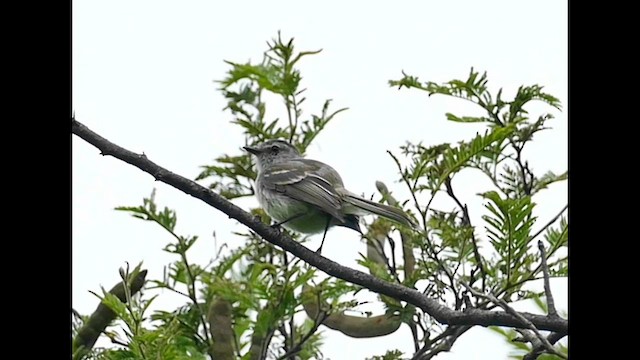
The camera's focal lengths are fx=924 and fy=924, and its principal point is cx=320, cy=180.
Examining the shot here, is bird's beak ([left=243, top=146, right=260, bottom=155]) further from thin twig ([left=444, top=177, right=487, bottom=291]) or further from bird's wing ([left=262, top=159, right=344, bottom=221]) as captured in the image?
thin twig ([left=444, top=177, right=487, bottom=291])

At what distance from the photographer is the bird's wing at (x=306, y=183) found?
4.71 metres

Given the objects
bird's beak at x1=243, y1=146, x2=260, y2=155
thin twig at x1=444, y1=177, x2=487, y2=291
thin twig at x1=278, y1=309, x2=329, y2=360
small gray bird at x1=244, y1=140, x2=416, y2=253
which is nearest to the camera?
thin twig at x1=444, y1=177, x2=487, y2=291

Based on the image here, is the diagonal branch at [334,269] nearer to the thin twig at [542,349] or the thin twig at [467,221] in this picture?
the thin twig at [542,349]

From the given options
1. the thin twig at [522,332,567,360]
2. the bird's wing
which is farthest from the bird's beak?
the thin twig at [522,332,567,360]

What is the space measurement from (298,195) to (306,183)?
0.59 ft

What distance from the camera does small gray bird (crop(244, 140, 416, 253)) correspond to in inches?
183

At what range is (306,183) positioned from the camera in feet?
16.4

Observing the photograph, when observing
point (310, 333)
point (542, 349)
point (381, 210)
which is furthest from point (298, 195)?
point (542, 349)

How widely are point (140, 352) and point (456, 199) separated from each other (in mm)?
1259

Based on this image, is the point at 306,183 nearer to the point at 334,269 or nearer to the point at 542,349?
the point at 334,269

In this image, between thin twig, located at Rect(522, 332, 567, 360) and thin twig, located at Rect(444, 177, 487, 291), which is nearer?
thin twig, located at Rect(522, 332, 567, 360)

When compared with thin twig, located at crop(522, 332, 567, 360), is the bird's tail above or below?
above

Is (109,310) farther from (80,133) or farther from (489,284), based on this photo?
(489,284)

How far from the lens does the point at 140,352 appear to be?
289 centimetres
